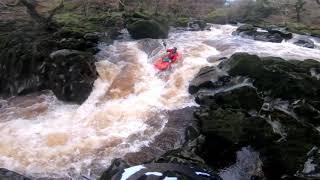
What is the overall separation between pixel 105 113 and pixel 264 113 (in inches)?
177

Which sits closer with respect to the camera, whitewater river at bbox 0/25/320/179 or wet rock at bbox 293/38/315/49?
whitewater river at bbox 0/25/320/179

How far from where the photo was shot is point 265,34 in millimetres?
19891

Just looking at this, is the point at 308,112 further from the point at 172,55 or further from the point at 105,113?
the point at 172,55

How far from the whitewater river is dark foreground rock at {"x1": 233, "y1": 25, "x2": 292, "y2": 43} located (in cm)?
142

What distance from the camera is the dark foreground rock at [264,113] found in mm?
9016

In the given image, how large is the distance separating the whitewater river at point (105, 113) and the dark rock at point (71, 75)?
0.27 meters

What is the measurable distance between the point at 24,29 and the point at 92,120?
28.5 ft

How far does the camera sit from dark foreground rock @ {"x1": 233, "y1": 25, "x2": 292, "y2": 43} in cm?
1919

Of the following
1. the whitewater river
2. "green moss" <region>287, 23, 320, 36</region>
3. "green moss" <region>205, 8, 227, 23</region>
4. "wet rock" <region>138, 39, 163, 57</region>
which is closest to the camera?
the whitewater river

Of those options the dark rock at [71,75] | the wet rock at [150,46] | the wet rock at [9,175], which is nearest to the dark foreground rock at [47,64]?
the dark rock at [71,75]

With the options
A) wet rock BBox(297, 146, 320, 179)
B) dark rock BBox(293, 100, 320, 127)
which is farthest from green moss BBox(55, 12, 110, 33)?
wet rock BBox(297, 146, 320, 179)

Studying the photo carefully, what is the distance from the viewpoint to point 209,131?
10000 mm

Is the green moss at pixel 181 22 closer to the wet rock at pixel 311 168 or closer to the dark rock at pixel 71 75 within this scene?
the dark rock at pixel 71 75

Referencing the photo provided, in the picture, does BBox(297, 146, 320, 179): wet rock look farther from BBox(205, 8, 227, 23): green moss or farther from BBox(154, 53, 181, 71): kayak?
BBox(205, 8, 227, 23): green moss
